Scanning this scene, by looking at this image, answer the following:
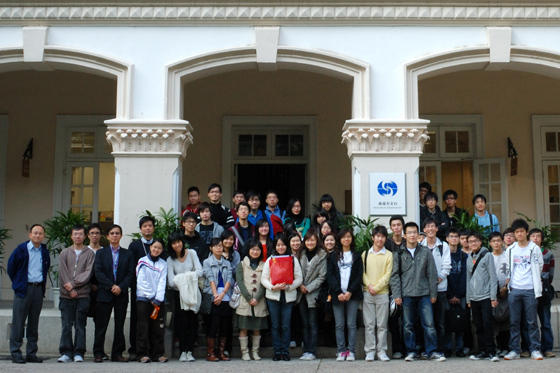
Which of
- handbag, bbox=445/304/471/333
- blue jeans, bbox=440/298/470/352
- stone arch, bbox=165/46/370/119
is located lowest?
blue jeans, bbox=440/298/470/352

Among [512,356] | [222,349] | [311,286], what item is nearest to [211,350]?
[222,349]

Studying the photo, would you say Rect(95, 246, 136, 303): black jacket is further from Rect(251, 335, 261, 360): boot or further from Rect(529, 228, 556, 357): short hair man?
Rect(529, 228, 556, 357): short hair man

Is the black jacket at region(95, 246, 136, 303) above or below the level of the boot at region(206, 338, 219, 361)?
above

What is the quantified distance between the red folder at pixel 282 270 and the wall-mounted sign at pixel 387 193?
1.66 meters

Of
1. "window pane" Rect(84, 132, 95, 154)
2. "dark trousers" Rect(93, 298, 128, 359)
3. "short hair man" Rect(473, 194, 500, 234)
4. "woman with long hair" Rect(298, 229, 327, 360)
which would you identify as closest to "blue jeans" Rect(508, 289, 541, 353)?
"short hair man" Rect(473, 194, 500, 234)

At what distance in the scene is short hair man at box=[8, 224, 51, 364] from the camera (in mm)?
7406

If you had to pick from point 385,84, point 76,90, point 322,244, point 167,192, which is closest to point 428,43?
point 385,84

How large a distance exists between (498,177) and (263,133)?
4144 mm

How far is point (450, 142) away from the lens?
37.4ft

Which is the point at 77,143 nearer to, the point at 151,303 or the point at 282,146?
the point at 282,146

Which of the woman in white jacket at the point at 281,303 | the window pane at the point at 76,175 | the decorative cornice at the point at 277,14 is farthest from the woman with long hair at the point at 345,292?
the window pane at the point at 76,175

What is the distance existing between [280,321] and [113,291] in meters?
1.94

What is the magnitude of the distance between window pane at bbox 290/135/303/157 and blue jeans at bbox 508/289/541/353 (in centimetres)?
494

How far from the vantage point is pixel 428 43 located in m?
8.89
